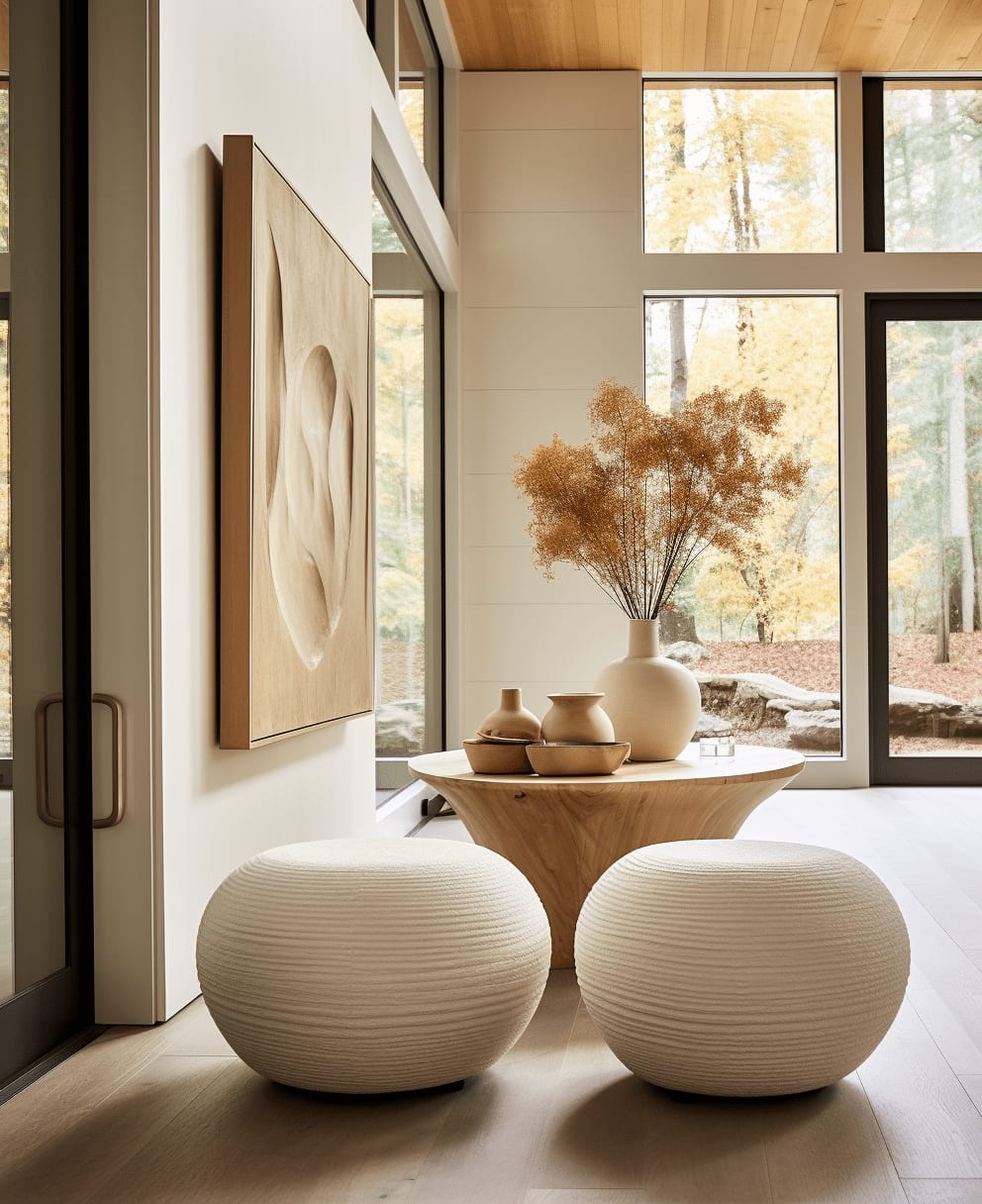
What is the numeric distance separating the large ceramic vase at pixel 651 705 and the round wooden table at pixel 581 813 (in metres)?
0.27

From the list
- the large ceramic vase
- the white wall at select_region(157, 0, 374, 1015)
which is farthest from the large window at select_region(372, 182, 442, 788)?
the large ceramic vase

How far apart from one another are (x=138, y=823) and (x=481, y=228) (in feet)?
15.0

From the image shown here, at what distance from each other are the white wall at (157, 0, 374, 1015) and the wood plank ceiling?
275 centimetres

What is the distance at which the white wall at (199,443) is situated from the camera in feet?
7.75

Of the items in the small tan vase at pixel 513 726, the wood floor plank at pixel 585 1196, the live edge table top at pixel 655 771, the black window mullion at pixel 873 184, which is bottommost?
the wood floor plank at pixel 585 1196

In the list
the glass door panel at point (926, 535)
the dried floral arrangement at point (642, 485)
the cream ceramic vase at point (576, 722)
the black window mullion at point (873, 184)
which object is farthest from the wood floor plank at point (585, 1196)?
the black window mullion at point (873, 184)

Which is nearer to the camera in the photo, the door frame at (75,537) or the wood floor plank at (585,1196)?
the wood floor plank at (585,1196)

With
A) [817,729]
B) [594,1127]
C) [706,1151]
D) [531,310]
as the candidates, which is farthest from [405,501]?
[706,1151]

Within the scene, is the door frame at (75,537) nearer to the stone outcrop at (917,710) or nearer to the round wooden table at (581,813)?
the round wooden table at (581,813)

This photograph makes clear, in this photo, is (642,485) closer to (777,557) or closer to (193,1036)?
(193,1036)

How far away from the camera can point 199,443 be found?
2561mm

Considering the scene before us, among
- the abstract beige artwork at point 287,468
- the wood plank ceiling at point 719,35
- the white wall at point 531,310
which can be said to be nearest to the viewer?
the abstract beige artwork at point 287,468

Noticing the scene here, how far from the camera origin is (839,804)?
17.9ft

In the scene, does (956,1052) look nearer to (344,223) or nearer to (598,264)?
(344,223)
